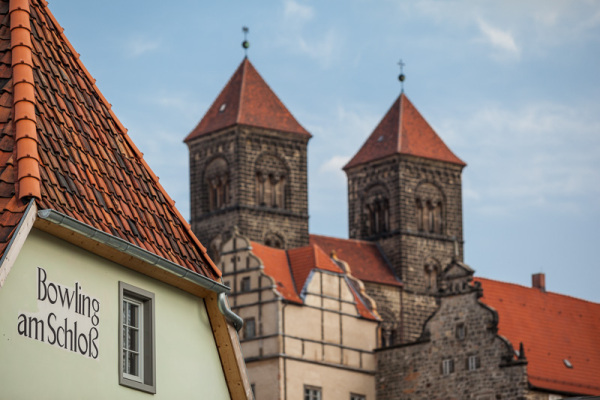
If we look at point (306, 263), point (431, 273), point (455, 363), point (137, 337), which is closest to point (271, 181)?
point (431, 273)

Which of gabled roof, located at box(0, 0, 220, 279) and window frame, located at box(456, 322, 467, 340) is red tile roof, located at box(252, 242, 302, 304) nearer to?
window frame, located at box(456, 322, 467, 340)

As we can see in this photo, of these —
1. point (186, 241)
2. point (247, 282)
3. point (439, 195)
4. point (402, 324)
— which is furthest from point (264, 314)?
point (186, 241)

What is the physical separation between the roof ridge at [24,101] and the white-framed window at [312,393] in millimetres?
41069

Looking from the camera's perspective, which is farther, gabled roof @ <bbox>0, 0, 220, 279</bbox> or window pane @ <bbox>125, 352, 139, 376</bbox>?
window pane @ <bbox>125, 352, 139, 376</bbox>

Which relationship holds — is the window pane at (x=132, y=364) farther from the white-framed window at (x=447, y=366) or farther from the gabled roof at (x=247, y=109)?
the gabled roof at (x=247, y=109)

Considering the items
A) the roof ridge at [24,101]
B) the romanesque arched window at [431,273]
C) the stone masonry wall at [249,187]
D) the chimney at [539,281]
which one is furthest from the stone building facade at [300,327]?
the roof ridge at [24,101]

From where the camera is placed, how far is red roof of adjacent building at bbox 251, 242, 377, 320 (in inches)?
2148

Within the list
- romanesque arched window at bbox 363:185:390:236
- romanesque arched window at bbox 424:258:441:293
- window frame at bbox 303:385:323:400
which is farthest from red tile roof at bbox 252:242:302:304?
romanesque arched window at bbox 363:185:390:236

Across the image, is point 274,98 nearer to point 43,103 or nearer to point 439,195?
point 439,195

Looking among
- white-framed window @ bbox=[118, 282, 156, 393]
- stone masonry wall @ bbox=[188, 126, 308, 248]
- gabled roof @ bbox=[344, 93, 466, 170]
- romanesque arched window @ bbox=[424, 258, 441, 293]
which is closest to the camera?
white-framed window @ bbox=[118, 282, 156, 393]

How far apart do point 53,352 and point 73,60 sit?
9.27ft

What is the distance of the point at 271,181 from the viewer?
7050 centimetres

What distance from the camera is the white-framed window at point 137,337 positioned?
→ 11938mm

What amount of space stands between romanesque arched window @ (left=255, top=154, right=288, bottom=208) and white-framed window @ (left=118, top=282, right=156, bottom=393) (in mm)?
57395
